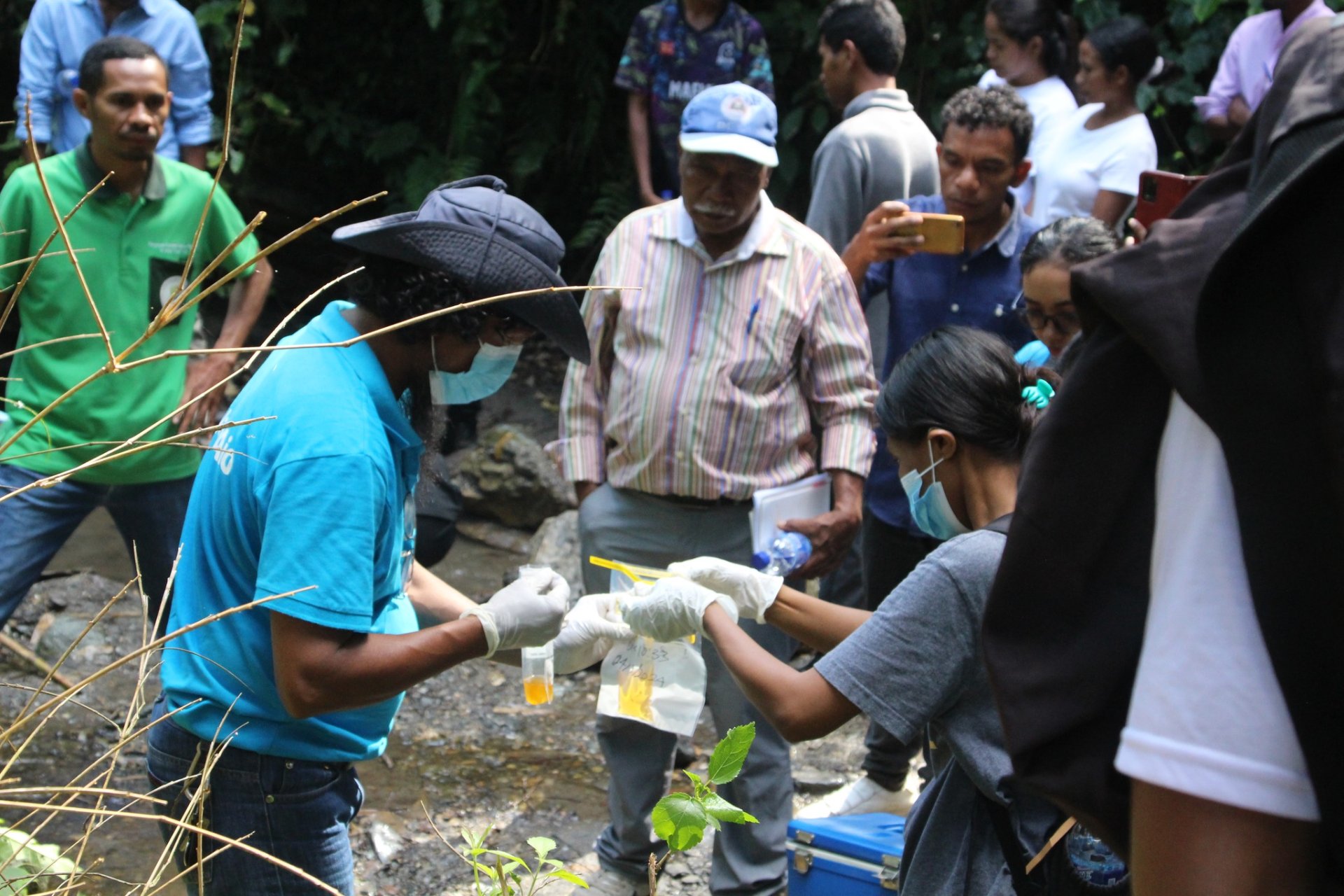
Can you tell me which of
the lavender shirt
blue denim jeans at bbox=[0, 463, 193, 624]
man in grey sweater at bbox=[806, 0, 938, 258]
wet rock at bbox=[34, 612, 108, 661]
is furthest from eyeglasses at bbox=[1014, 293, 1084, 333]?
wet rock at bbox=[34, 612, 108, 661]

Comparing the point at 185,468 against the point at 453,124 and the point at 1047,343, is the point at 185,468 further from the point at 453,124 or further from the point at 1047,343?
the point at 453,124

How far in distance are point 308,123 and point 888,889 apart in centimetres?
641

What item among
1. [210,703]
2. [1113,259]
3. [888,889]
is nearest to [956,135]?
[888,889]

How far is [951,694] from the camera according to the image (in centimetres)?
188

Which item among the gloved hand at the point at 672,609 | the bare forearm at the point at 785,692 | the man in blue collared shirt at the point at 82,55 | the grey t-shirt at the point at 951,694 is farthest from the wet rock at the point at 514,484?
the grey t-shirt at the point at 951,694

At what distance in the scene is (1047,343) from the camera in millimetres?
3242

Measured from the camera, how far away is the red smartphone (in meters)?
3.22

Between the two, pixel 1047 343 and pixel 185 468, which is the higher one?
pixel 1047 343

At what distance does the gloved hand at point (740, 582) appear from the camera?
248 cm

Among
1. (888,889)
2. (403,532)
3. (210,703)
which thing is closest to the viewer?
(210,703)

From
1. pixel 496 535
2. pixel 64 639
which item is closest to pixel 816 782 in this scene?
pixel 496 535

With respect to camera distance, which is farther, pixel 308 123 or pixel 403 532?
pixel 308 123

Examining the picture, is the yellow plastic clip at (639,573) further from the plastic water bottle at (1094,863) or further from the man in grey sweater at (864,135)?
the man in grey sweater at (864,135)

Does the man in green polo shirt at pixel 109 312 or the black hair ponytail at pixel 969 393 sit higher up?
the black hair ponytail at pixel 969 393
